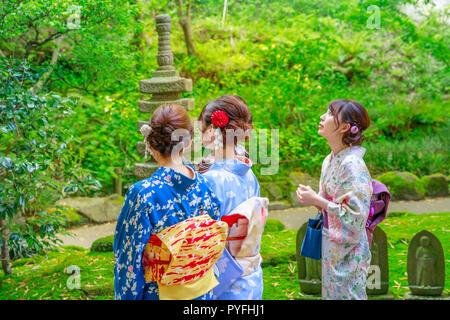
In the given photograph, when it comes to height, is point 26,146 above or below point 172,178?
above

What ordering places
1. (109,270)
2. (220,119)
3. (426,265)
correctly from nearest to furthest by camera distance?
(220,119) < (426,265) < (109,270)

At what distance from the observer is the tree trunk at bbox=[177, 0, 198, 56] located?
33.1 feet

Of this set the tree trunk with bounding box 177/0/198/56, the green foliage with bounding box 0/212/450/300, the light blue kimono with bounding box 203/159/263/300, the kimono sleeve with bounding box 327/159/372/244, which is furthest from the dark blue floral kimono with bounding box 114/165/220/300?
the tree trunk with bounding box 177/0/198/56

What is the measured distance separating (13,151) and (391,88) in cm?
956

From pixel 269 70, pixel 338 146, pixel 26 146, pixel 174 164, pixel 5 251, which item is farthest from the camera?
pixel 269 70

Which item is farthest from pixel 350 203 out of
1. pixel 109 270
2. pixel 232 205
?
pixel 109 270

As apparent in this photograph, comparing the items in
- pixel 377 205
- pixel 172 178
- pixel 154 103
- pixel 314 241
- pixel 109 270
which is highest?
pixel 154 103

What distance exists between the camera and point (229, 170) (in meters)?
2.67

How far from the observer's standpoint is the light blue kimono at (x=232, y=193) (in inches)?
104

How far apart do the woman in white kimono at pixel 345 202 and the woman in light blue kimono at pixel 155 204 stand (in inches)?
31.6

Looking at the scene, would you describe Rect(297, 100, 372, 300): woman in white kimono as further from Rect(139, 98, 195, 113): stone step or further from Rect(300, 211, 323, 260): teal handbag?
Rect(139, 98, 195, 113): stone step

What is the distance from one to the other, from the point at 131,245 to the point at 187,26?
8.72 m

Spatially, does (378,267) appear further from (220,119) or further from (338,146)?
(220,119)

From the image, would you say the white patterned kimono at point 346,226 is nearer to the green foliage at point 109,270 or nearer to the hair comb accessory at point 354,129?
the hair comb accessory at point 354,129
